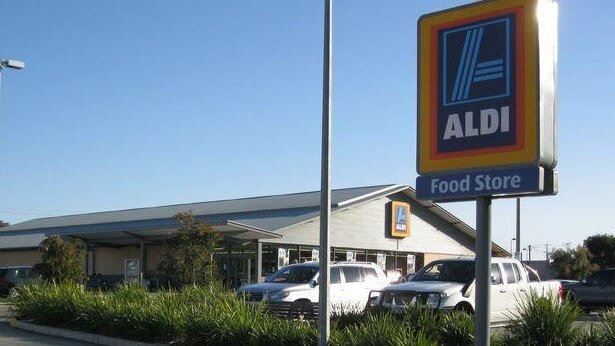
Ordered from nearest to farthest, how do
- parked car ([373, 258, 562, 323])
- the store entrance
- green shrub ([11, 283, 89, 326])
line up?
parked car ([373, 258, 562, 323])
green shrub ([11, 283, 89, 326])
the store entrance

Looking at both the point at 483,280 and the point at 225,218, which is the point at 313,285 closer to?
the point at 483,280

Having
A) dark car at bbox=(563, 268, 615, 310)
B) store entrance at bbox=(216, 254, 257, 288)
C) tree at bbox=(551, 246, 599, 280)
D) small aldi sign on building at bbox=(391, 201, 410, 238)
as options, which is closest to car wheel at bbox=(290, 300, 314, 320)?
dark car at bbox=(563, 268, 615, 310)

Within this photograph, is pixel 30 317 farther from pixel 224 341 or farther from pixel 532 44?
pixel 532 44

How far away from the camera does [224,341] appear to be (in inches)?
543

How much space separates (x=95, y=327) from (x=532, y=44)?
1320 centimetres

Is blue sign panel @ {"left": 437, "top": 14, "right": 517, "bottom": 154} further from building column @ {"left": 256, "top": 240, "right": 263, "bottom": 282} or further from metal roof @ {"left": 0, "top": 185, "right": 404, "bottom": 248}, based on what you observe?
building column @ {"left": 256, "top": 240, "right": 263, "bottom": 282}

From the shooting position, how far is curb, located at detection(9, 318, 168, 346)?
623 inches

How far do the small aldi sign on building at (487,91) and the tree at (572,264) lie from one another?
62846 millimetres

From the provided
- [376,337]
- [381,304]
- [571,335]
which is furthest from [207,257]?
[571,335]

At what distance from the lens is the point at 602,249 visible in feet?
238

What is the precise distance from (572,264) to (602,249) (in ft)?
24.2

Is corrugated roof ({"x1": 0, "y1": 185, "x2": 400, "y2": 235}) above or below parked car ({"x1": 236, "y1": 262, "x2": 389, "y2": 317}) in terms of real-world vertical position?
above

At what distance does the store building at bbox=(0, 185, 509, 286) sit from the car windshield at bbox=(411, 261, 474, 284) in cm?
1858

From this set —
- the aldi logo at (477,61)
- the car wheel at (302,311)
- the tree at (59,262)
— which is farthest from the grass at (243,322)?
the tree at (59,262)
